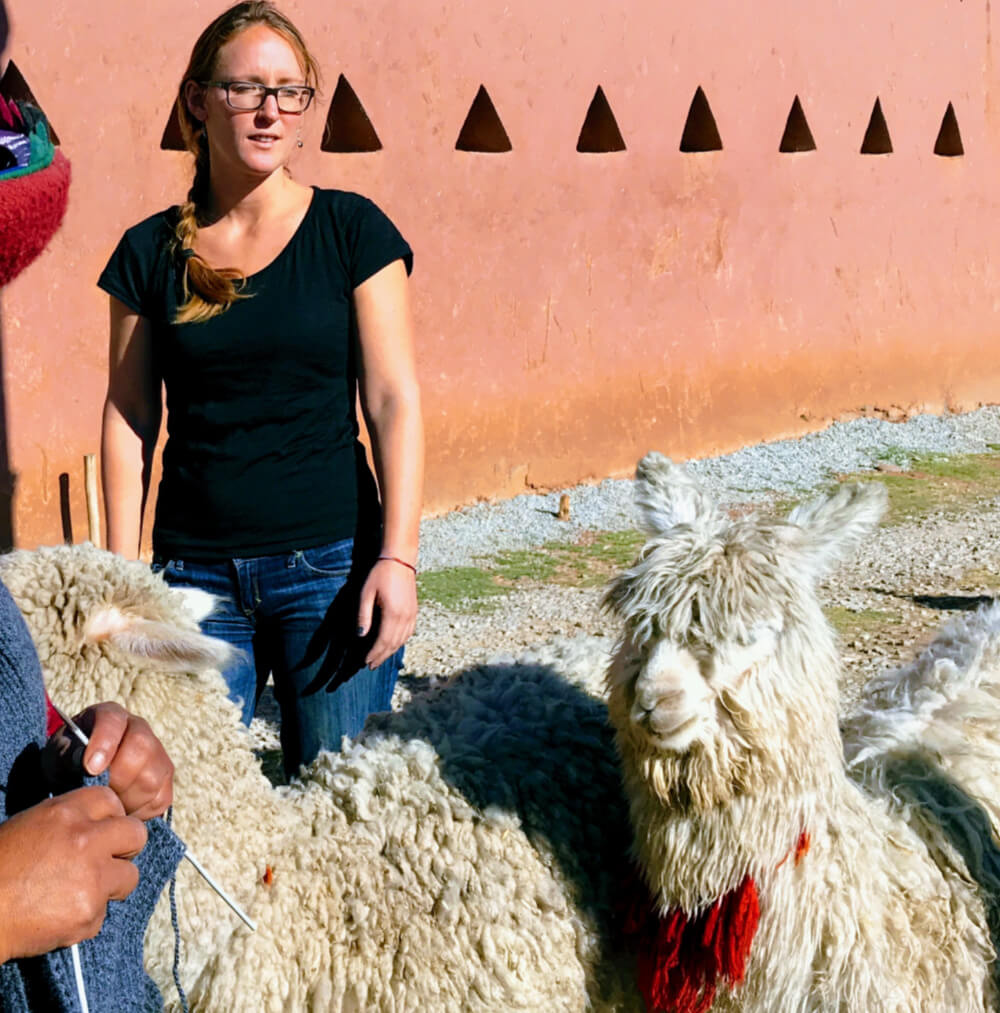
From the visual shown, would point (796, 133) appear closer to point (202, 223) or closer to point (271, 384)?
point (202, 223)

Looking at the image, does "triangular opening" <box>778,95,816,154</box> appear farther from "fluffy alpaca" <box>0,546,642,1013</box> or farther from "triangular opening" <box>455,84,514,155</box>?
"fluffy alpaca" <box>0,546,642,1013</box>

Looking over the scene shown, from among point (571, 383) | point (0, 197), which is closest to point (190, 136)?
point (0, 197)

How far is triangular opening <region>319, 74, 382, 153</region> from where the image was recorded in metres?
7.61

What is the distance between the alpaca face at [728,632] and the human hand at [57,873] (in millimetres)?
1092

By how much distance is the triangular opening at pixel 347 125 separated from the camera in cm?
761

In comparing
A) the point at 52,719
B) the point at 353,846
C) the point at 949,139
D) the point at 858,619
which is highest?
the point at 949,139

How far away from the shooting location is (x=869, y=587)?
709cm

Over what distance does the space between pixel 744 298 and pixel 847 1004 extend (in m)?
7.79

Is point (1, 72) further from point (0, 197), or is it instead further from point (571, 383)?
point (0, 197)

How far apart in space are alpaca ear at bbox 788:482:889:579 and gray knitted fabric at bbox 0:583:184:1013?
4.15ft

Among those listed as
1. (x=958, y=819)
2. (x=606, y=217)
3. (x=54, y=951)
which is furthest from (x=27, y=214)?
(x=606, y=217)

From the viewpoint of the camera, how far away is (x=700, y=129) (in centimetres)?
955

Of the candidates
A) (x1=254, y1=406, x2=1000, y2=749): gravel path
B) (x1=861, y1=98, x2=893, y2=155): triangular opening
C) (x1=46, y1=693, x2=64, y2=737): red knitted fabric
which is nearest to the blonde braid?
(x1=46, y1=693, x2=64, y2=737): red knitted fabric

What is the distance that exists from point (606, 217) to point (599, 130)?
1.87 ft
